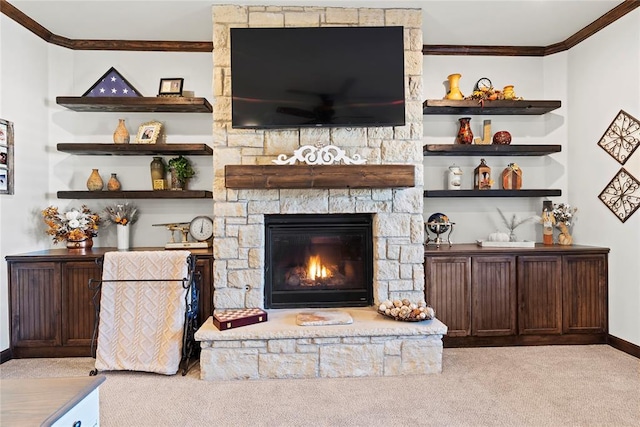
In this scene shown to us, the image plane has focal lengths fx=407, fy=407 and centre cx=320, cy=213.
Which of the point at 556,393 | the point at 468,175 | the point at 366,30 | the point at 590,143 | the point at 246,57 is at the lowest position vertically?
the point at 556,393

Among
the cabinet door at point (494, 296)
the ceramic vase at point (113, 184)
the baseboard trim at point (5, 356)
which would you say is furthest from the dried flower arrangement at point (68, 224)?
the cabinet door at point (494, 296)

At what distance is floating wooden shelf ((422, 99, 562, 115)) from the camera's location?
3.69 m

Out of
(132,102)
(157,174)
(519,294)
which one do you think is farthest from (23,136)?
(519,294)

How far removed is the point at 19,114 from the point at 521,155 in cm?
459

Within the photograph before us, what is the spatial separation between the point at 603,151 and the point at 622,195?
0.45 metres

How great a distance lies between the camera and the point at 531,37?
3.85 metres

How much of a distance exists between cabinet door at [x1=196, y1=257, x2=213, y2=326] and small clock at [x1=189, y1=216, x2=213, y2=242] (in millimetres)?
422

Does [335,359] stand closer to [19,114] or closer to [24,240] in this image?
[24,240]

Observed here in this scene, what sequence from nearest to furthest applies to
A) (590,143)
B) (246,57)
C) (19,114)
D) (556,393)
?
(556,393) < (246,57) < (19,114) < (590,143)

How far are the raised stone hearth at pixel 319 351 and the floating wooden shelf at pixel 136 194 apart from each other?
128cm

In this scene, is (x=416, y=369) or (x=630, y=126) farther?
(x=630, y=126)

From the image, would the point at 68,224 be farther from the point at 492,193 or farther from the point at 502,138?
the point at 502,138

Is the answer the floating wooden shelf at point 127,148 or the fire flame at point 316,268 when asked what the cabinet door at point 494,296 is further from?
the floating wooden shelf at point 127,148


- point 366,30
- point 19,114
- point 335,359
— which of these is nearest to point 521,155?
point 366,30
